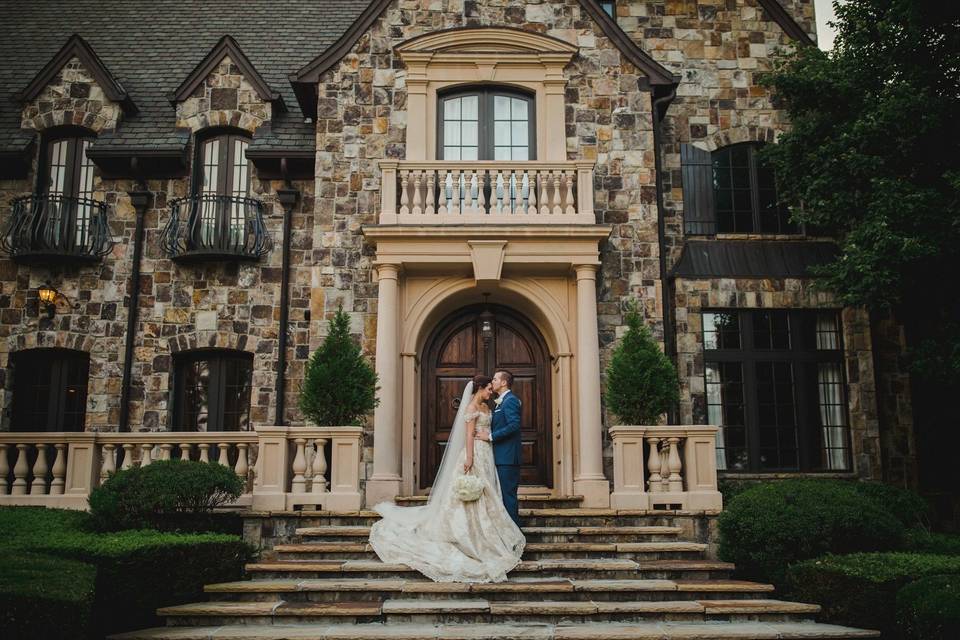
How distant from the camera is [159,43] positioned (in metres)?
17.6

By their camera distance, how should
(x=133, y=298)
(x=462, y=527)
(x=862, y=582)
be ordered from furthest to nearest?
(x=133, y=298) → (x=462, y=527) → (x=862, y=582)

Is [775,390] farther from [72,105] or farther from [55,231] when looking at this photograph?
[72,105]

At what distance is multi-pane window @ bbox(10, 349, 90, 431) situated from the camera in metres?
14.6

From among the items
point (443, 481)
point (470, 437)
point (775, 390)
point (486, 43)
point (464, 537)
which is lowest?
point (464, 537)

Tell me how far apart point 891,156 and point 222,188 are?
10.8m

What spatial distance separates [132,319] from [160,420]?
1.76 metres

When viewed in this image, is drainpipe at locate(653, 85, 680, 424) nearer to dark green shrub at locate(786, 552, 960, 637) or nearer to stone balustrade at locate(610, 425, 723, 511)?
stone balustrade at locate(610, 425, 723, 511)

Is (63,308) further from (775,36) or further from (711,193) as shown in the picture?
(775,36)

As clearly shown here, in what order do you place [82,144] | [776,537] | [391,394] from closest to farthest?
1. [776,537]
2. [391,394]
3. [82,144]

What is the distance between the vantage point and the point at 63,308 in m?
14.6

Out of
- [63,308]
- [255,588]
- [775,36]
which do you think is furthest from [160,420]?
[775,36]

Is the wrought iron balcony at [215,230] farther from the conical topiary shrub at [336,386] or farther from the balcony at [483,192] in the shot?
the conical topiary shrub at [336,386]

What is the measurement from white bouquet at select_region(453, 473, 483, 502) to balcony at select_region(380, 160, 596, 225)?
4.79m

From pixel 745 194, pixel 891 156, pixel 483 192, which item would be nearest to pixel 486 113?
pixel 483 192
